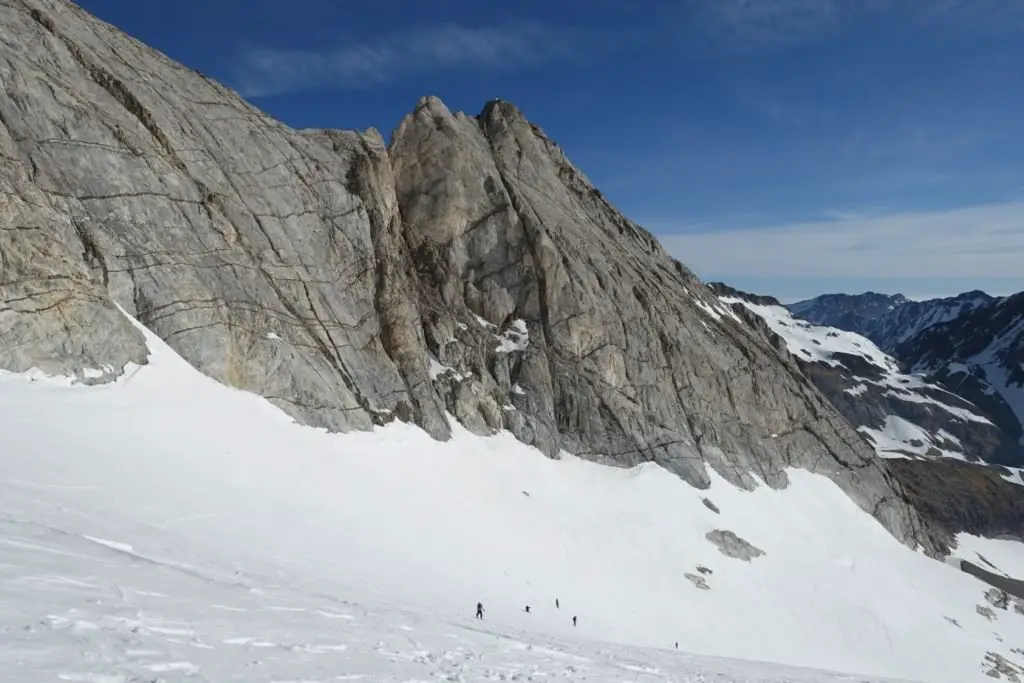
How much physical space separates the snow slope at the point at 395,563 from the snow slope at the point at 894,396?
2863 inches

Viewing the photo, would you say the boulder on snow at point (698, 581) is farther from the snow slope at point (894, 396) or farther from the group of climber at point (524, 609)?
the snow slope at point (894, 396)

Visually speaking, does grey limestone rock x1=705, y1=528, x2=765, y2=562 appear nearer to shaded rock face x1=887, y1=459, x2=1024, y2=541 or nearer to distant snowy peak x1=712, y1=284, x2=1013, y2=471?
shaded rock face x1=887, y1=459, x2=1024, y2=541

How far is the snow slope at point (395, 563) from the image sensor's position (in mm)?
11797

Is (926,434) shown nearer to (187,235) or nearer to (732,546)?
(732,546)

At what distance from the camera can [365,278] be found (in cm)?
4288

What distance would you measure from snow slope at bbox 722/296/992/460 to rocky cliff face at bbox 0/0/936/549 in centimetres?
6589

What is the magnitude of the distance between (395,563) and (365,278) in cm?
2108

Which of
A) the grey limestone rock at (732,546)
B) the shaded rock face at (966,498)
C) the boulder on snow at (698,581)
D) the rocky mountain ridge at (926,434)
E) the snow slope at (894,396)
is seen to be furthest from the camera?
the snow slope at (894,396)

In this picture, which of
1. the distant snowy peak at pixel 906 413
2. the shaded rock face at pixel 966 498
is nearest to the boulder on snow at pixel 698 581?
the shaded rock face at pixel 966 498

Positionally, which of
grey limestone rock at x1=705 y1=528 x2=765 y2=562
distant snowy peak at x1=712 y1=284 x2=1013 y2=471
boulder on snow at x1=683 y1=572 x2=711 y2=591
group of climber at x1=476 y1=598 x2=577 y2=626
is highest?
distant snowy peak at x1=712 y1=284 x2=1013 y2=471

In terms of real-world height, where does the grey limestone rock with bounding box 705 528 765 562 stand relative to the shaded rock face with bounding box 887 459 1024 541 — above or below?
below

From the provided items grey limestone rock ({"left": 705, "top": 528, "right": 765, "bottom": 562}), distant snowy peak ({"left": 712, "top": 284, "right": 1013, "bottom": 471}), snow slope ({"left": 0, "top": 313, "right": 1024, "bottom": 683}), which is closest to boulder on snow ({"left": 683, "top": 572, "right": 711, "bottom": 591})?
snow slope ({"left": 0, "top": 313, "right": 1024, "bottom": 683})

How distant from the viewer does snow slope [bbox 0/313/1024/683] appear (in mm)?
11797

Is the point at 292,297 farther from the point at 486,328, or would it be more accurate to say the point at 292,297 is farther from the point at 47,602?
the point at 47,602
